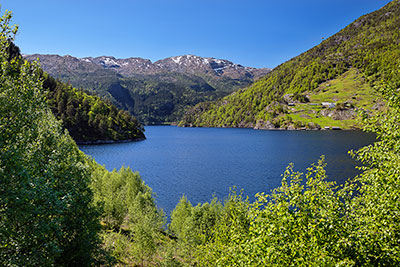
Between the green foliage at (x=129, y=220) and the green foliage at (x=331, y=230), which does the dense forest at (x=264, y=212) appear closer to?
the green foliage at (x=331, y=230)

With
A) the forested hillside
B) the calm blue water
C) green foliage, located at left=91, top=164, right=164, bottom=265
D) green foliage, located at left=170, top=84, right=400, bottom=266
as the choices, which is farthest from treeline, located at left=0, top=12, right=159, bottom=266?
the forested hillside

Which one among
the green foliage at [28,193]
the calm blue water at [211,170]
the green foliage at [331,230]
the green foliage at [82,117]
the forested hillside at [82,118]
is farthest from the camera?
the green foliage at [82,117]

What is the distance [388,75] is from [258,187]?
172 feet

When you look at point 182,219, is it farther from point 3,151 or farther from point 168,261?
point 3,151

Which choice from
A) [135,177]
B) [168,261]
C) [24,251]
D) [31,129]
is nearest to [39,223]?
[24,251]

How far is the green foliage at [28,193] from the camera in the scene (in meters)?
11.1

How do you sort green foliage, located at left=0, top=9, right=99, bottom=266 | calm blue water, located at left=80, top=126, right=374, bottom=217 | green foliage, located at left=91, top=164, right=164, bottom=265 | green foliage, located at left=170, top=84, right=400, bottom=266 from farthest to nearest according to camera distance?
1. calm blue water, located at left=80, top=126, right=374, bottom=217
2. green foliage, located at left=91, top=164, right=164, bottom=265
3. green foliage, located at left=0, top=9, right=99, bottom=266
4. green foliage, located at left=170, top=84, right=400, bottom=266

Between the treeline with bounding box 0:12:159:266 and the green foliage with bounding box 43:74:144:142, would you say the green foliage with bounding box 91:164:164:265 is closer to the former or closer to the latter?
the treeline with bounding box 0:12:159:266

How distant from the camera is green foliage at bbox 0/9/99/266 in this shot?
11.1 metres

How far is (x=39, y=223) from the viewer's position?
40.1 feet

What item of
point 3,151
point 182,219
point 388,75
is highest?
point 388,75

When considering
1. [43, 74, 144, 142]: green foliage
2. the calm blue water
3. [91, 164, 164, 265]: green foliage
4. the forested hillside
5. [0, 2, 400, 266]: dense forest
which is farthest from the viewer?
[43, 74, 144, 142]: green foliage

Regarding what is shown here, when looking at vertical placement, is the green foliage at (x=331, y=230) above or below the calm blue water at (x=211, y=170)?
above

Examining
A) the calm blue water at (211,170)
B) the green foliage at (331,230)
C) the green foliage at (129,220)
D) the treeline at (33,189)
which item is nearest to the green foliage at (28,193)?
the treeline at (33,189)
